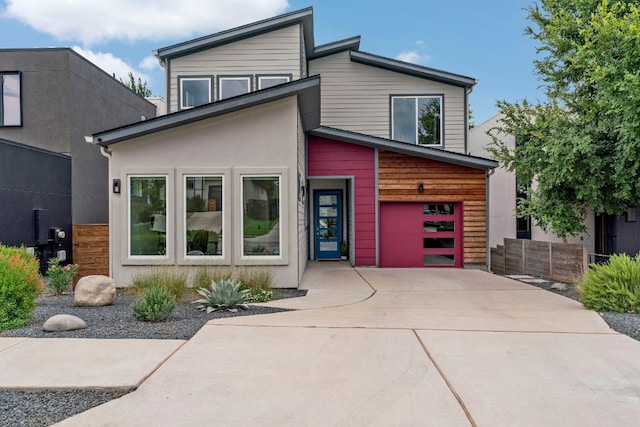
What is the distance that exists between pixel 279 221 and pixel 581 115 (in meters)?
7.13

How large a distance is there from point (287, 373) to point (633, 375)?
10.2 ft

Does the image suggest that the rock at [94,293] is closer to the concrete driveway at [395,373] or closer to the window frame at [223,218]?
the window frame at [223,218]

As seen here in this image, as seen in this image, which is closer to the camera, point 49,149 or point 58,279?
point 58,279

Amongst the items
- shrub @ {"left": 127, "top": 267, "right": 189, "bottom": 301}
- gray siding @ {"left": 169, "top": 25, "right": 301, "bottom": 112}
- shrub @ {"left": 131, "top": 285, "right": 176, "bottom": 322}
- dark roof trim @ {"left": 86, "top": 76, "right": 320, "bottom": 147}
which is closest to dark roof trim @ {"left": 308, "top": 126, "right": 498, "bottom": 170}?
gray siding @ {"left": 169, "top": 25, "right": 301, "bottom": 112}

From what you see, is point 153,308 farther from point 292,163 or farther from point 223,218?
point 292,163

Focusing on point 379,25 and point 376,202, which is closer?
point 376,202

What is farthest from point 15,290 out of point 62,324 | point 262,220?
point 262,220

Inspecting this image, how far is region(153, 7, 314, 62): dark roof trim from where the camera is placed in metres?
12.1

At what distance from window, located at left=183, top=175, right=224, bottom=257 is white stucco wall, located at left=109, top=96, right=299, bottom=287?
0.52 ft

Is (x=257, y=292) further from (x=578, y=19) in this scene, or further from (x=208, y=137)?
(x=578, y=19)

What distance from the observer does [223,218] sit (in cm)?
854

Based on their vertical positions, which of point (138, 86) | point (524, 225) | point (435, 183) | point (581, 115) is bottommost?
point (524, 225)

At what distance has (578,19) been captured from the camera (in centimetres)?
957

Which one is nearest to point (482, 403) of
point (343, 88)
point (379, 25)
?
point (343, 88)
